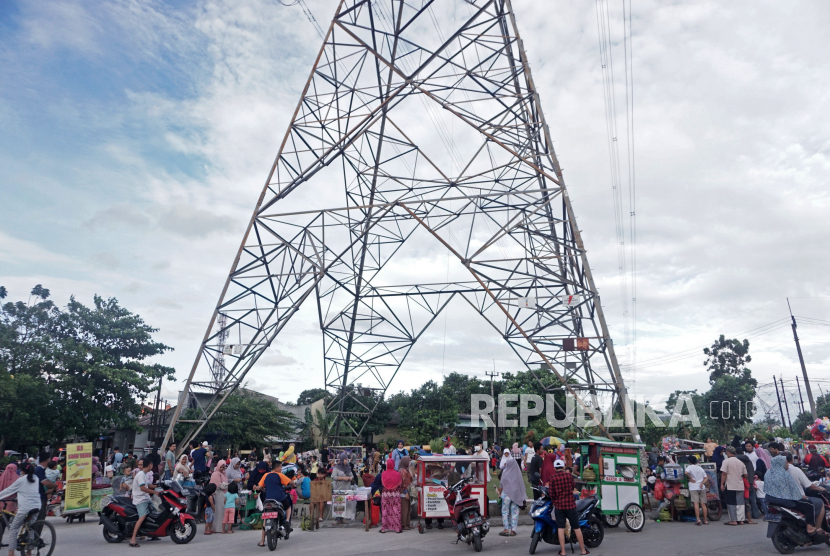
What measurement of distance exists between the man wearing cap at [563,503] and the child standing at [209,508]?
8.06 meters

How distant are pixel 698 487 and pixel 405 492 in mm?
6732

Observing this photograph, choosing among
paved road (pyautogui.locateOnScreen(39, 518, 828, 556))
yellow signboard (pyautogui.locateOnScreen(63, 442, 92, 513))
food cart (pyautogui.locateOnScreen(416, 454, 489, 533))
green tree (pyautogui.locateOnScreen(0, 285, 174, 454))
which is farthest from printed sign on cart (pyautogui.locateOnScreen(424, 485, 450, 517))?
green tree (pyautogui.locateOnScreen(0, 285, 174, 454))

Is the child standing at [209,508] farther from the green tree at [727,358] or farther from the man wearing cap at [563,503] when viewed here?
the green tree at [727,358]

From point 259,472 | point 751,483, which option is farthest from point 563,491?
point 751,483

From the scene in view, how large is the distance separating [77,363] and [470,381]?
101ft

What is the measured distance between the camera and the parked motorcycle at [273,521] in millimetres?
10859

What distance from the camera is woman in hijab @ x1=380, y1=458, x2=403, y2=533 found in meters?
12.8

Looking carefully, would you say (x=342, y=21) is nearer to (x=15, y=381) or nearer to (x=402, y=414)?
(x=15, y=381)

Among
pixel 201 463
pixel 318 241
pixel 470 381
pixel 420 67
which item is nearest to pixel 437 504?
pixel 201 463

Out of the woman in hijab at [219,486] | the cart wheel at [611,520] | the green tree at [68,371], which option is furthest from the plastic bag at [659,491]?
the green tree at [68,371]

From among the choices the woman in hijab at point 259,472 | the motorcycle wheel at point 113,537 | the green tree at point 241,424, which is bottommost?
the motorcycle wheel at point 113,537

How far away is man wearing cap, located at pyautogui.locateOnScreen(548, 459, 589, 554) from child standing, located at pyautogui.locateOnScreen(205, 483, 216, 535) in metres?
8.06

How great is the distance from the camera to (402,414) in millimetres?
45656

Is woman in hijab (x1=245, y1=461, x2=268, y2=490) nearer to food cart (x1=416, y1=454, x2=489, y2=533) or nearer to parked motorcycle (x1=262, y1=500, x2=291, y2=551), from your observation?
parked motorcycle (x1=262, y1=500, x2=291, y2=551)
